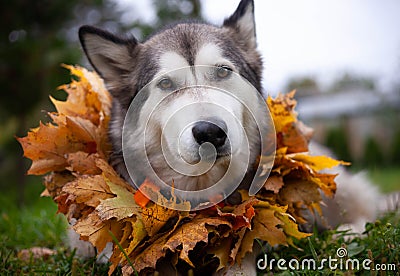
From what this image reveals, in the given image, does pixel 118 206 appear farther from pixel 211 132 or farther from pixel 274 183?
pixel 274 183

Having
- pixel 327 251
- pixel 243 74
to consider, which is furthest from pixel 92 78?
pixel 327 251

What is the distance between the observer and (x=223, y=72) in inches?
100

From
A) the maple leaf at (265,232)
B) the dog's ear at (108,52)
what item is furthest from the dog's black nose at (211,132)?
the dog's ear at (108,52)

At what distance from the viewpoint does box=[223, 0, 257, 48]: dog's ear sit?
3.00m

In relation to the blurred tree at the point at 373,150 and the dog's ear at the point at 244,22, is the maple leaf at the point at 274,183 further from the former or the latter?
the blurred tree at the point at 373,150

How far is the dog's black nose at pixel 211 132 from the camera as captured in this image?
2.09 meters

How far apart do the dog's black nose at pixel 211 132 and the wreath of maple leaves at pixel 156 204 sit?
38cm

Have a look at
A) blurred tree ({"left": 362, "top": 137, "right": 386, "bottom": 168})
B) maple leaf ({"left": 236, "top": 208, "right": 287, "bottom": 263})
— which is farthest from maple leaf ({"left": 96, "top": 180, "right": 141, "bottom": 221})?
blurred tree ({"left": 362, "top": 137, "right": 386, "bottom": 168})

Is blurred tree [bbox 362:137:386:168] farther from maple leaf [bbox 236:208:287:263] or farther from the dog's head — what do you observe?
maple leaf [bbox 236:208:287:263]

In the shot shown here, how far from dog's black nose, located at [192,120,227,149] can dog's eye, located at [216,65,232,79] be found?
0.48 metres

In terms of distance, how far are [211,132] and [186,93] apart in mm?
399

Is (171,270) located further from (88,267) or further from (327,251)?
(327,251)

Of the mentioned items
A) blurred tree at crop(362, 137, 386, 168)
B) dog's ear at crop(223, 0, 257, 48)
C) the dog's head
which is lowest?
the dog's head

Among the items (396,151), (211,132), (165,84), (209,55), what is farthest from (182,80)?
(396,151)
